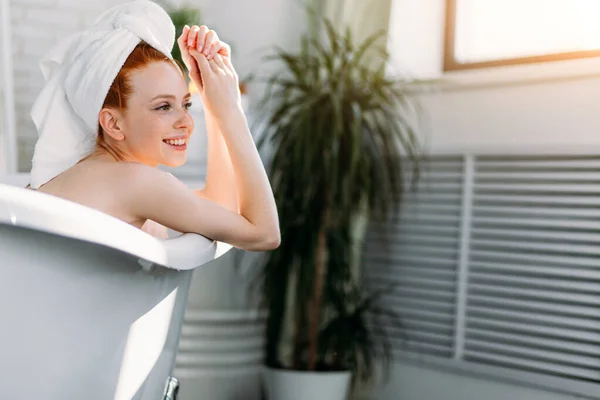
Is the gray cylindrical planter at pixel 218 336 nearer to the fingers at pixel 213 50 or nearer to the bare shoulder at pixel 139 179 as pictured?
the fingers at pixel 213 50

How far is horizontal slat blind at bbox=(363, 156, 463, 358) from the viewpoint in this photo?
101 inches

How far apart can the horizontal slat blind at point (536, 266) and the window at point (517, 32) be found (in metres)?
0.39

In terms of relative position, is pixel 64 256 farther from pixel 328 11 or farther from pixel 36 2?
pixel 36 2

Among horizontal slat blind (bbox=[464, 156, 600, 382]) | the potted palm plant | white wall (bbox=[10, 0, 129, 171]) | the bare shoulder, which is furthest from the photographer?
white wall (bbox=[10, 0, 129, 171])

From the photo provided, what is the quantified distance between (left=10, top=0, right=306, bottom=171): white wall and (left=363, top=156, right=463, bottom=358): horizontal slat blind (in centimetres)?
81

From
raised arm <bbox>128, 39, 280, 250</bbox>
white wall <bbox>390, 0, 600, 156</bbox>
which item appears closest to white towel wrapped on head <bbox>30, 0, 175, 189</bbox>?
raised arm <bbox>128, 39, 280, 250</bbox>

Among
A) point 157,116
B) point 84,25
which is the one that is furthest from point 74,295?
point 84,25

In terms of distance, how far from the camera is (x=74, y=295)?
1.06 metres

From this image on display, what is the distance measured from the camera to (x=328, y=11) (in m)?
2.82

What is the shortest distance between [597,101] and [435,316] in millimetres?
828

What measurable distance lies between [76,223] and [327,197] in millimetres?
1595

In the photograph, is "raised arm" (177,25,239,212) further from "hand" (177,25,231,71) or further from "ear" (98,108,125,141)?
"ear" (98,108,125,141)

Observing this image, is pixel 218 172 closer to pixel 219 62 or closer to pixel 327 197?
pixel 219 62

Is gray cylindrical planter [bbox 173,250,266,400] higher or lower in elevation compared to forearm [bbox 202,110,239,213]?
lower
